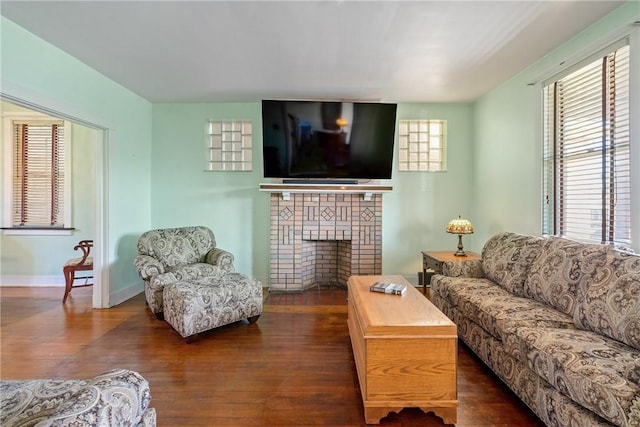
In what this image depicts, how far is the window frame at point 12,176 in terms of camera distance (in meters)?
4.17

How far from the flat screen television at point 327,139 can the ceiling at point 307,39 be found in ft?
0.85

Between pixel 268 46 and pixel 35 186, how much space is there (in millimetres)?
3909

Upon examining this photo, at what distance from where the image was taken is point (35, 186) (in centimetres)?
424

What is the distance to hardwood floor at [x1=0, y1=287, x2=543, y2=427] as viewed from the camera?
173cm

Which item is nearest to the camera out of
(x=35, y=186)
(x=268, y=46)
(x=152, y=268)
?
(x=268, y=46)

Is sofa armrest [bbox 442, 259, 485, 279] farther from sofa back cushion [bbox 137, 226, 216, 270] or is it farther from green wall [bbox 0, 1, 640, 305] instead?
sofa back cushion [bbox 137, 226, 216, 270]

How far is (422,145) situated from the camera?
14.4 feet

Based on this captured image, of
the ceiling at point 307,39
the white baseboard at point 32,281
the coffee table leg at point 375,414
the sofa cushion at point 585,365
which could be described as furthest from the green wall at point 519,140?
the white baseboard at point 32,281

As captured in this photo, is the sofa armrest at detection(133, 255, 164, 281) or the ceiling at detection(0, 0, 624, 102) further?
the sofa armrest at detection(133, 255, 164, 281)

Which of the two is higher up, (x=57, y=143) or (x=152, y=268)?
(x=57, y=143)

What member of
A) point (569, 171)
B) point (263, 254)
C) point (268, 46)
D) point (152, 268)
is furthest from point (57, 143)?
point (569, 171)

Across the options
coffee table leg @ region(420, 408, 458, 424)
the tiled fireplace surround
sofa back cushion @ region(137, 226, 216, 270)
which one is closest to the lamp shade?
the tiled fireplace surround

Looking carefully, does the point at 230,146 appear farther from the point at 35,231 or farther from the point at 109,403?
the point at 109,403

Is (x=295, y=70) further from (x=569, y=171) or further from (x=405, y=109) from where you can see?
(x=569, y=171)
